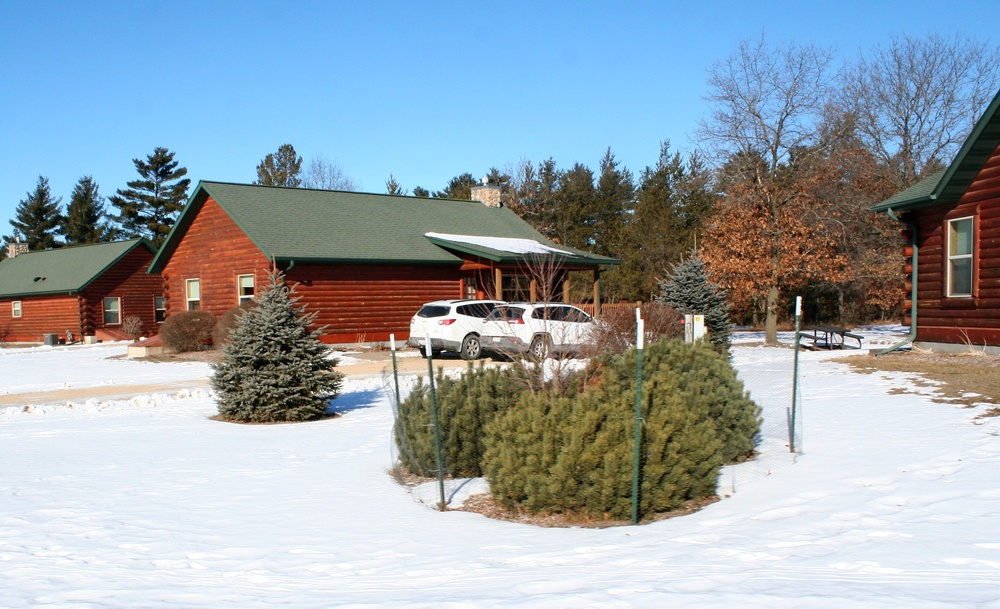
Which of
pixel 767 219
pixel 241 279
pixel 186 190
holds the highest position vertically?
pixel 186 190

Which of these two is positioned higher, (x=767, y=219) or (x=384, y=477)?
(x=767, y=219)

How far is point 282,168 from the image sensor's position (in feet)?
243

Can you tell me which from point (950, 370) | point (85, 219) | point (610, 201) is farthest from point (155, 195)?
point (950, 370)

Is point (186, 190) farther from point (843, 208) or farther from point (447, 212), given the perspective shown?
point (843, 208)

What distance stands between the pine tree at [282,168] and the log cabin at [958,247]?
2395 inches

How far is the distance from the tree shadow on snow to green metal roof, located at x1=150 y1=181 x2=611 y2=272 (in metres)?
10.3

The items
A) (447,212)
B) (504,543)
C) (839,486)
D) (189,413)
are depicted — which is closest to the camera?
(504,543)

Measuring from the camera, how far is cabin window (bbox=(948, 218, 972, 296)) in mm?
18547

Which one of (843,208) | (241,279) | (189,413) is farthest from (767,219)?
(189,413)

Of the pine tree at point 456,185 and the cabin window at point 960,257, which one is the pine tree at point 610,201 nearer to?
the pine tree at point 456,185

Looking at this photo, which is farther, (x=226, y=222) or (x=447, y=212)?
(x=447, y=212)

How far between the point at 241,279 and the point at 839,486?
989 inches

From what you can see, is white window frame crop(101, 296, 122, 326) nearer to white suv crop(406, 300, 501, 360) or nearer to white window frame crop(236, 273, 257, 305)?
white window frame crop(236, 273, 257, 305)

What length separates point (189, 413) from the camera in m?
15.0
